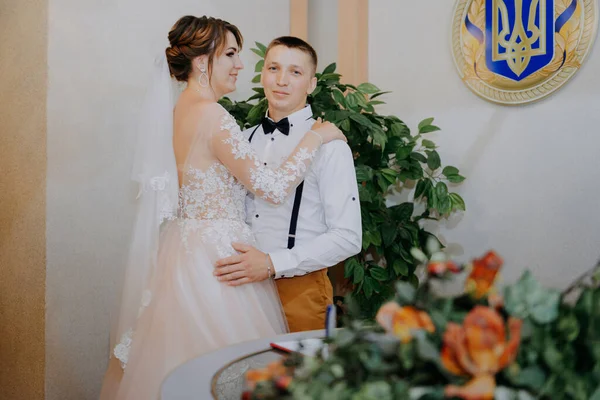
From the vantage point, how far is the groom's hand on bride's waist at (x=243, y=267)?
207cm

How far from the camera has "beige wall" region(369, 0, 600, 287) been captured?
2662 millimetres

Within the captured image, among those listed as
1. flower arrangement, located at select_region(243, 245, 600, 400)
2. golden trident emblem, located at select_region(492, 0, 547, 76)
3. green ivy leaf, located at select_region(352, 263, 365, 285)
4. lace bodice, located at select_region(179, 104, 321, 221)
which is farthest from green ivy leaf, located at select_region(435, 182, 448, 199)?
flower arrangement, located at select_region(243, 245, 600, 400)

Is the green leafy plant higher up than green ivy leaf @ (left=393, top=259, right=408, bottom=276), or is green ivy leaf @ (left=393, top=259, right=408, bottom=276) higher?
the green leafy plant

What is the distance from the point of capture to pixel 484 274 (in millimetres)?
773

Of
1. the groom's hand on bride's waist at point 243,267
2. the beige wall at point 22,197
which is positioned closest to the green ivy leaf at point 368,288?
the groom's hand on bride's waist at point 243,267

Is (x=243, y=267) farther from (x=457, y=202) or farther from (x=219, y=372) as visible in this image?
(x=457, y=202)

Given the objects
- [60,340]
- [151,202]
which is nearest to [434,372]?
[151,202]

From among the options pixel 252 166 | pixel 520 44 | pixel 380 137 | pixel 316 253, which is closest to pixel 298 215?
pixel 316 253

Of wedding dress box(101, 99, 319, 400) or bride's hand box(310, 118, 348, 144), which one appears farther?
bride's hand box(310, 118, 348, 144)

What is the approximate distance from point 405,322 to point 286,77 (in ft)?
5.71

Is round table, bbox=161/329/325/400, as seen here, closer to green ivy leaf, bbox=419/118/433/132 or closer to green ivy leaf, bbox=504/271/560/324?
green ivy leaf, bbox=504/271/560/324

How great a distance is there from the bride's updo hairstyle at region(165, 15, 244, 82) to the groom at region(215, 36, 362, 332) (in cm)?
25

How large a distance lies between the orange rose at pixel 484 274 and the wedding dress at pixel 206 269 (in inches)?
50.4

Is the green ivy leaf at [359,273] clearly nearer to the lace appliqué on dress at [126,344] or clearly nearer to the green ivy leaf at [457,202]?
the green ivy leaf at [457,202]
